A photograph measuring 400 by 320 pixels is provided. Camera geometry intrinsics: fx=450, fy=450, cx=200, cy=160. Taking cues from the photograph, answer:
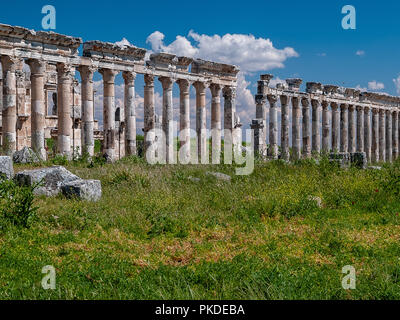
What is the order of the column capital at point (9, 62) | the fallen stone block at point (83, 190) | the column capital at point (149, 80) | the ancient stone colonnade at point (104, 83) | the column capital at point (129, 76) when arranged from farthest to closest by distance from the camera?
the column capital at point (149, 80), the column capital at point (129, 76), the ancient stone colonnade at point (104, 83), the column capital at point (9, 62), the fallen stone block at point (83, 190)

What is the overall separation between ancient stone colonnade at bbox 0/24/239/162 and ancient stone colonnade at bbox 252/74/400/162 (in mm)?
3077

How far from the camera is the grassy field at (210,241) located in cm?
639

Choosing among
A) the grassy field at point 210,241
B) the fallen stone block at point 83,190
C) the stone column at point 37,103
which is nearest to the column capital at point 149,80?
the stone column at point 37,103

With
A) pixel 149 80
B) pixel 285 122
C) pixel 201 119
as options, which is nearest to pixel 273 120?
pixel 285 122

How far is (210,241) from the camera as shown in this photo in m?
9.24

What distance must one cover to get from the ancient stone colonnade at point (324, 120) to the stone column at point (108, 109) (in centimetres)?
834

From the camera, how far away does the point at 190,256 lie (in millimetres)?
8281

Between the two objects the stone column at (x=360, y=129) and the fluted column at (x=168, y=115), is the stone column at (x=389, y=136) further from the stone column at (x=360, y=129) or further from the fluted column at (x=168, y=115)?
the fluted column at (x=168, y=115)

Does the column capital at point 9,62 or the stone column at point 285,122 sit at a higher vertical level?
the column capital at point 9,62

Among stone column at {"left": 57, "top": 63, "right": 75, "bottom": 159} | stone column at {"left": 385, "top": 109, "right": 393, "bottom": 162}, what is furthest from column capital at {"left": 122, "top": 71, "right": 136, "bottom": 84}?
stone column at {"left": 385, "top": 109, "right": 393, "bottom": 162}

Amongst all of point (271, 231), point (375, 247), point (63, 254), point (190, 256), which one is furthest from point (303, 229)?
point (63, 254)

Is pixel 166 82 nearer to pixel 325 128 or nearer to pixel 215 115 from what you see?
pixel 215 115
